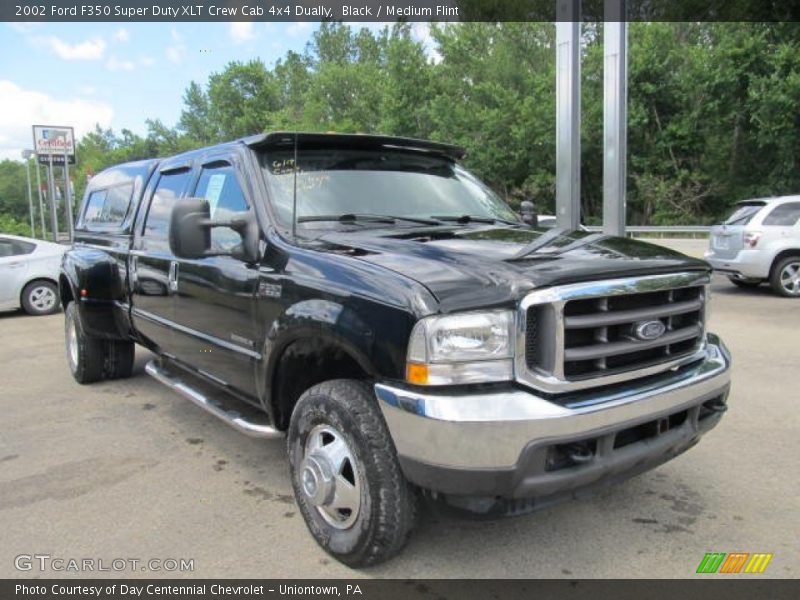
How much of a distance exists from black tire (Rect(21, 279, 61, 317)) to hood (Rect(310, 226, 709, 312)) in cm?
992

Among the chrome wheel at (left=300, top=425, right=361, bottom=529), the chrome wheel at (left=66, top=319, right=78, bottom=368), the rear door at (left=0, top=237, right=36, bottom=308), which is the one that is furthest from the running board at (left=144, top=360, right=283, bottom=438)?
the rear door at (left=0, top=237, right=36, bottom=308)

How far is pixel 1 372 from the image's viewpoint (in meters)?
7.10

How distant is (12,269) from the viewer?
36.6 ft

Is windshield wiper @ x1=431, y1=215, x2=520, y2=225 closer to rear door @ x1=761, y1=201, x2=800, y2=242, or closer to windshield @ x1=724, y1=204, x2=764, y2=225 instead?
rear door @ x1=761, y1=201, x2=800, y2=242

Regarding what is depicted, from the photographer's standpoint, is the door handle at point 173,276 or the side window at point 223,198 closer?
the side window at point 223,198

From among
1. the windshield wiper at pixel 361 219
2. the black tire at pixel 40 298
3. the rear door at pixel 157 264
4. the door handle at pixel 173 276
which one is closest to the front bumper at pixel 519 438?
the windshield wiper at pixel 361 219

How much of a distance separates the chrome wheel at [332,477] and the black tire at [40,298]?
401 inches

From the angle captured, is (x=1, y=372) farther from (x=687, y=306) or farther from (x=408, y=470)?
(x=687, y=306)

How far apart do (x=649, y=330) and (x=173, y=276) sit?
2976 millimetres

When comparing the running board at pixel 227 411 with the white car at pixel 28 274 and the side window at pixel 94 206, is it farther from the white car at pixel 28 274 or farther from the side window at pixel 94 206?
the white car at pixel 28 274

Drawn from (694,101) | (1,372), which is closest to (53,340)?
(1,372)

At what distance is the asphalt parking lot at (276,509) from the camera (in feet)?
9.97

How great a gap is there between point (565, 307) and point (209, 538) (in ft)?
6.67

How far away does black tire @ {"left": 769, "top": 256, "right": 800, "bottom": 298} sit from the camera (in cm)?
1097
